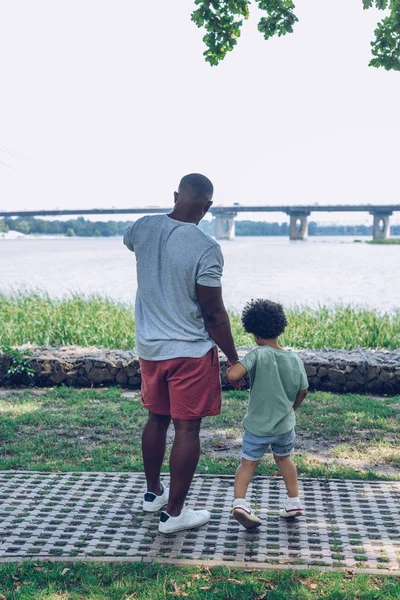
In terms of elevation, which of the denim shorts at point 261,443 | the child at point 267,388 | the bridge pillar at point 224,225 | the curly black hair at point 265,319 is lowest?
the bridge pillar at point 224,225

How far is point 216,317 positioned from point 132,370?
4.57 m

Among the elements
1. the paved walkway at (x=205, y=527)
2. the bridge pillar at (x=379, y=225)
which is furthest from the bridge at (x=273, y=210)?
the paved walkway at (x=205, y=527)

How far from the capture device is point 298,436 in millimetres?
6395

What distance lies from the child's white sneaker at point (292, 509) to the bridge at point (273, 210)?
64832mm

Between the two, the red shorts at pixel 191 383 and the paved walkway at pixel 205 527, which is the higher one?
the red shorts at pixel 191 383

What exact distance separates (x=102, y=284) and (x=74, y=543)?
3449cm

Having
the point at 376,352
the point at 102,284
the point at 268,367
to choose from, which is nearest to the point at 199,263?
the point at 268,367

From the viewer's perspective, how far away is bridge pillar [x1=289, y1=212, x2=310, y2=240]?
87.0 m

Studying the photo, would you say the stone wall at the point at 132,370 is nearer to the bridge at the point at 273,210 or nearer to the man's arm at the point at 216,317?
the man's arm at the point at 216,317

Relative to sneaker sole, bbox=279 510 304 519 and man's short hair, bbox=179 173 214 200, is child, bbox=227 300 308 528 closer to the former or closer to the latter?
sneaker sole, bbox=279 510 304 519

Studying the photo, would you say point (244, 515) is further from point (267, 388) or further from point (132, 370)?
point (132, 370)

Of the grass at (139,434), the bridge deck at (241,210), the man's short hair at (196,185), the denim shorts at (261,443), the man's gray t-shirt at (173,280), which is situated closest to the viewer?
the man's gray t-shirt at (173,280)

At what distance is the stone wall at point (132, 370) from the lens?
824 centimetres

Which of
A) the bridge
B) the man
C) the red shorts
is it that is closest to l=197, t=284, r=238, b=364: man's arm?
the man
